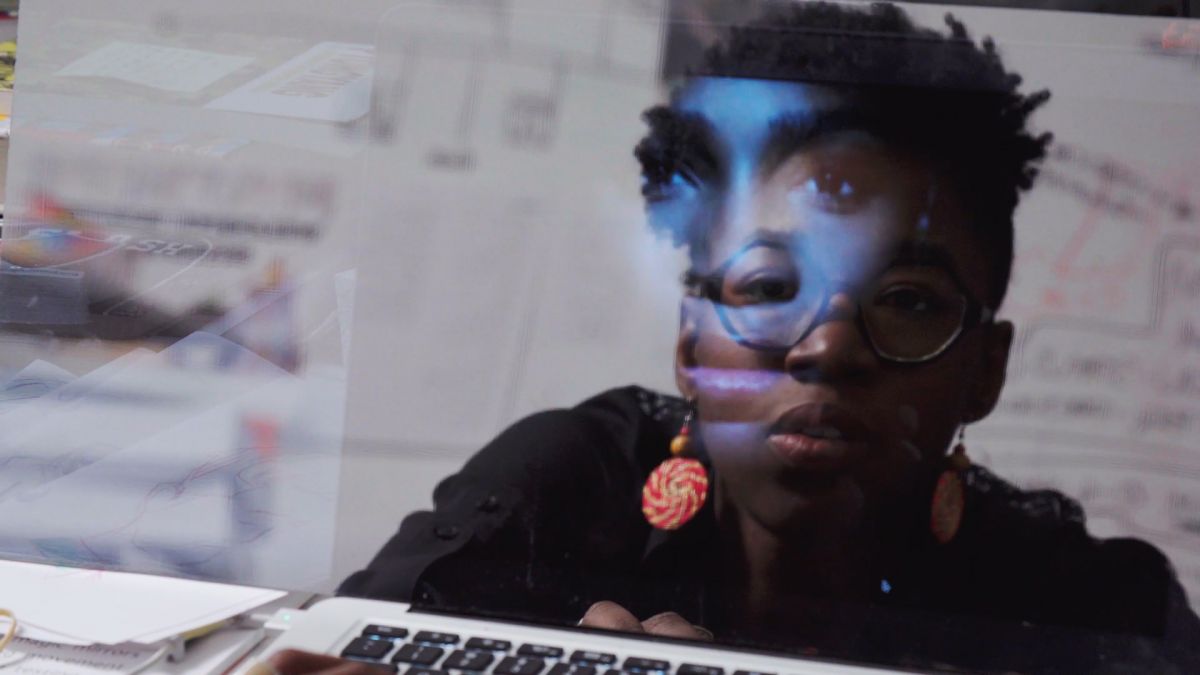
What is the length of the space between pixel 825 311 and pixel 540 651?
0.83 feet

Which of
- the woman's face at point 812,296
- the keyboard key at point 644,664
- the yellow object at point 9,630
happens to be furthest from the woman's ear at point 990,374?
the yellow object at point 9,630

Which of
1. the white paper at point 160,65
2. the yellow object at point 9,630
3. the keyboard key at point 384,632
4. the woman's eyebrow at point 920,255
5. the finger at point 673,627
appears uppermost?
the white paper at point 160,65

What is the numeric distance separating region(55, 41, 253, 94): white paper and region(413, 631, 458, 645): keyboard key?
36 centimetres

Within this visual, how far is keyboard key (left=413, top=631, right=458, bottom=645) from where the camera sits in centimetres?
56

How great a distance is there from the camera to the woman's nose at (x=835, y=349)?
578 millimetres

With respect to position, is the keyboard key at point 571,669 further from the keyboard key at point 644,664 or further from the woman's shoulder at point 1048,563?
the woman's shoulder at point 1048,563

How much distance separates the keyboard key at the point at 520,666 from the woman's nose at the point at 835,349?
219 millimetres

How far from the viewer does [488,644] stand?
561 millimetres

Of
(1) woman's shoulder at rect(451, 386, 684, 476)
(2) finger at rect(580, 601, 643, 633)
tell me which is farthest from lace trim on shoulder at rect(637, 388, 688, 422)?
(2) finger at rect(580, 601, 643, 633)

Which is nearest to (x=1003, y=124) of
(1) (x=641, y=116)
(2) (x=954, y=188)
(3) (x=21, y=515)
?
(2) (x=954, y=188)

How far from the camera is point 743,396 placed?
59 cm

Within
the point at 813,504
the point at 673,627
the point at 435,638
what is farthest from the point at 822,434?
the point at 435,638

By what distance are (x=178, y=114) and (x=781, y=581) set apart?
0.47m

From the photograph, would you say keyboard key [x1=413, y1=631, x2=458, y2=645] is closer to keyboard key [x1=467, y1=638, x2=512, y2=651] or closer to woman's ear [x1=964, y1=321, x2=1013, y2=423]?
keyboard key [x1=467, y1=638, x2=512, y2=651]
